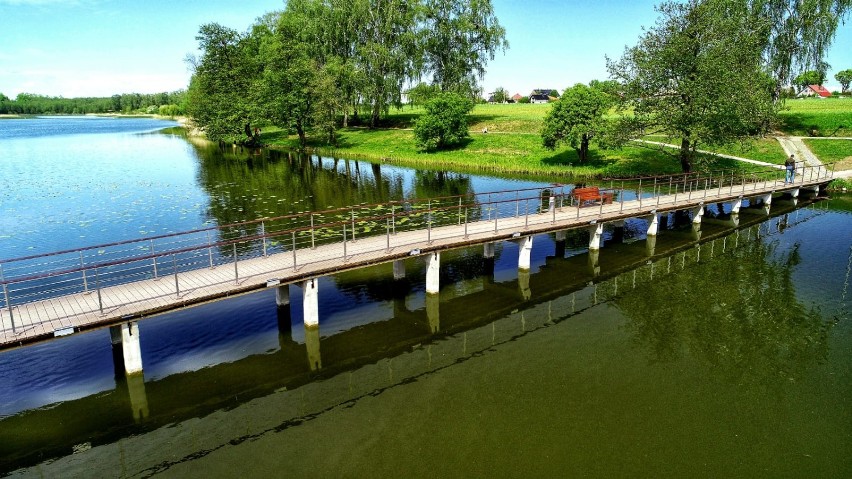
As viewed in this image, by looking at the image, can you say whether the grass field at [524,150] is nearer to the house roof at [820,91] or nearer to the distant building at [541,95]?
the house roof at [820,91]

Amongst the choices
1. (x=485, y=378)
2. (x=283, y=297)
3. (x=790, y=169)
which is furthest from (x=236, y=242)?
(x=790, y=169)

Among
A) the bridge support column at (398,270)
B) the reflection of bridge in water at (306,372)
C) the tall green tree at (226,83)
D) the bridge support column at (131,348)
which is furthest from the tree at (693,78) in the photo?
the tall green tree at (226,83)

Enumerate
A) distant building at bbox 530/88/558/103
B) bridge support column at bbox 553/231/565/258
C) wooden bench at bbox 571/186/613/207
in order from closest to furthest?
bridge support column at bbox 553/231/565/258, wooden bench at bbox 571/186/613/207, distant building at bbox 530/88/558/103

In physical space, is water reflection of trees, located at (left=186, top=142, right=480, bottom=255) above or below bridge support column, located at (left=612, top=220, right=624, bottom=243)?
above

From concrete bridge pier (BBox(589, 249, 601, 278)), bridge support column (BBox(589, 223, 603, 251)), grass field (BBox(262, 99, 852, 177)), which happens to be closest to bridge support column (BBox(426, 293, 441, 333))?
concrete bridge pier (BBox(589, 249, 601, 278))

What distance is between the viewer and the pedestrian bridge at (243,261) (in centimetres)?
1439

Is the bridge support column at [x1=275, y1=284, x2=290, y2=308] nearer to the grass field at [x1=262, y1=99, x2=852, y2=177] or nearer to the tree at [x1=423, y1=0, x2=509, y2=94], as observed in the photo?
the grass field at [x1=262, y1=99, x2=852, y2=177]

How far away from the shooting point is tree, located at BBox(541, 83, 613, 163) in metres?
50.6

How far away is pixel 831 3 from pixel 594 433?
2666 inches

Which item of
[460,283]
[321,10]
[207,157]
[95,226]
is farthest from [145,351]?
[321,10]

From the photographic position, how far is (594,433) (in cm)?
1254

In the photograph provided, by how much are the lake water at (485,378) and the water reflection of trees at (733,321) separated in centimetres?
9

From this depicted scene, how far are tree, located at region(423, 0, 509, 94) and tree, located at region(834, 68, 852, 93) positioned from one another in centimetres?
10532

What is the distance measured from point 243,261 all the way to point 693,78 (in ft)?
114
